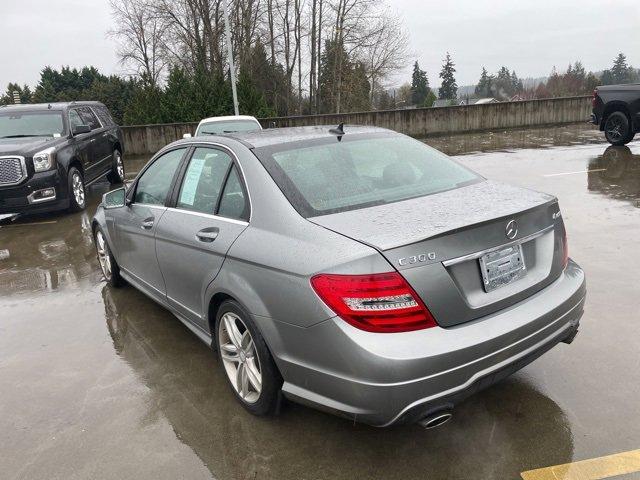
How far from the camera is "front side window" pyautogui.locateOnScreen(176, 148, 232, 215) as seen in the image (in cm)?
331

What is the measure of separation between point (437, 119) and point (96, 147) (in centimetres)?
1411

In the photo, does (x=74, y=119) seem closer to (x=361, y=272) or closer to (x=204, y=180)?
(x=204, y=180)

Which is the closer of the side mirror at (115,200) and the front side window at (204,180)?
the front side window at (204,180)

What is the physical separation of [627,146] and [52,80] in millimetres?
73952

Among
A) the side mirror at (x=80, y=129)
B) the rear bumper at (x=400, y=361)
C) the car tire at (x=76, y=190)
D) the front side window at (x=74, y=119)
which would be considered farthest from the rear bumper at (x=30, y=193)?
the rear bumper at (x=400, y=361)

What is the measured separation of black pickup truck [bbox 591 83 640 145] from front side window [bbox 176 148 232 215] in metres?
12.1

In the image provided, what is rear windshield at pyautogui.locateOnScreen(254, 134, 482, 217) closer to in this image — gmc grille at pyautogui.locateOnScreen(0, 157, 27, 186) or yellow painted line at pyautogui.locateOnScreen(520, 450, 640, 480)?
yellow painted line at pyautogui.locateOnScreen(520, 450, 640, 480)

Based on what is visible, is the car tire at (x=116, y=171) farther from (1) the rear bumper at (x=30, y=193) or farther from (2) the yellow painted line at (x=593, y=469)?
(2) the yellow painted line at (x=593, y=469)

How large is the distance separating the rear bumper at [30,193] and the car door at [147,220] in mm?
4541

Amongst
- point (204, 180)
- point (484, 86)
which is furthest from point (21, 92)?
point (484, 86)

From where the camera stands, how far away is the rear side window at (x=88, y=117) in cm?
1038

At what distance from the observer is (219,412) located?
3.10 m

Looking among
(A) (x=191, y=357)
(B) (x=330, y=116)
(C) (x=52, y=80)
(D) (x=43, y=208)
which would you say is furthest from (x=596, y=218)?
(C) (x=52, y=80)

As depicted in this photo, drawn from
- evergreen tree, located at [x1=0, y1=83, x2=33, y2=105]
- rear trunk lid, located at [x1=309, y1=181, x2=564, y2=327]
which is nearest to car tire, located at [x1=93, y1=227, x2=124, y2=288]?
rear trunk lid, located at [x1=309, y1=181, x2=564, y2=327]
